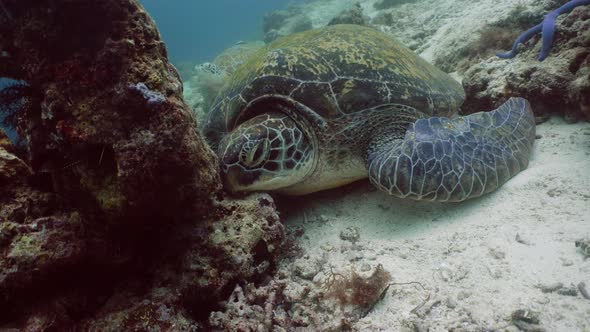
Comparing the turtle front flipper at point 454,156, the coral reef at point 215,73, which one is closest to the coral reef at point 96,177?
the turtle front flipper at point 454,156

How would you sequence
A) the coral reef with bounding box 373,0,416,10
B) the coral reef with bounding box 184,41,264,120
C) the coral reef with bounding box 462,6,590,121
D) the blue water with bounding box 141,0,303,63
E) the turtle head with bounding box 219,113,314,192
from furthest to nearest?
the blue water with bounding box 141,0,303,63, the coral reef with bounding box 373,0,416,10, the coral reef with bounding box 184,41,264,120, the coral reef with bounding box 462,6,590,121, the turtle head with bounding box 219,113,314,192

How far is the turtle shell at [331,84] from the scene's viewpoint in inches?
109

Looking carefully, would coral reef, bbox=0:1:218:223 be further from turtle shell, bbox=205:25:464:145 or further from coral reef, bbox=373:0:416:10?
coral reef, bbox=373:0:416:10

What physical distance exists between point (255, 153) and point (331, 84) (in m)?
0.92

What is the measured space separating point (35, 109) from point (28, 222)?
61 cm

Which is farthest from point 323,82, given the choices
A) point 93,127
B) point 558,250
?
point 558,250

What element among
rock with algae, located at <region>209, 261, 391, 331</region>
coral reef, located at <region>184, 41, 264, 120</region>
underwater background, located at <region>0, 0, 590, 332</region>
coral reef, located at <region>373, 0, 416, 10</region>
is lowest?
rock with algae, located at <region>209, 261, 391, 331</region>

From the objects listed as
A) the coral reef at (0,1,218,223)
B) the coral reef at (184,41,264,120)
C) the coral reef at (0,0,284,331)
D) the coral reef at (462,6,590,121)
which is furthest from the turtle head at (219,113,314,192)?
the coral reef at (184,41,264,120)

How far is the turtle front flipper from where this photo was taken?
2354 millimetres

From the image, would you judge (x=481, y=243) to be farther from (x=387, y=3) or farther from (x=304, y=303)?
(x=387, y=3)

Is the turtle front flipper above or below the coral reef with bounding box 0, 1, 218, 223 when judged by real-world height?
below

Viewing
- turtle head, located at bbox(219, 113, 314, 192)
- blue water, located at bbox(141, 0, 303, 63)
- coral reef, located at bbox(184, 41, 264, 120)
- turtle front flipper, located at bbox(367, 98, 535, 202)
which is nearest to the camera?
turtle front flipper, located at bbox(367, 98, 535, 202)

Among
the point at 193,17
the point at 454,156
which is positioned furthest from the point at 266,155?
the point at 193,17

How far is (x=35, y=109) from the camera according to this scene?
1.73 m
